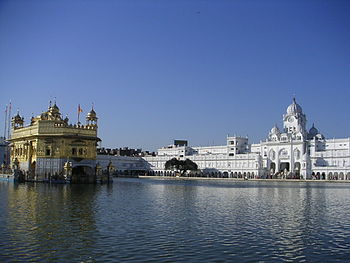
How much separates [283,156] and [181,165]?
29.6 m

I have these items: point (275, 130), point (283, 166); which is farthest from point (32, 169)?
point (275, 130)

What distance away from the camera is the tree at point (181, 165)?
12938 cm

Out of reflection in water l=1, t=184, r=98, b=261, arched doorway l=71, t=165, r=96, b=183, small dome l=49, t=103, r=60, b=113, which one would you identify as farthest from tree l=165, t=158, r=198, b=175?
reflection in water l=1, t=184, r=98, b=261

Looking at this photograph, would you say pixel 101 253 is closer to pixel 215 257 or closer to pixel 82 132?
pixel 215 257

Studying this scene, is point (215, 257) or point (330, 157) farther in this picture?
point (330, 157)

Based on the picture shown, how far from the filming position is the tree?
129375 mm

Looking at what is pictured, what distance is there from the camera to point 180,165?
13088cm

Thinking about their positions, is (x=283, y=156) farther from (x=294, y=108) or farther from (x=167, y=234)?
(x=167, y=234)

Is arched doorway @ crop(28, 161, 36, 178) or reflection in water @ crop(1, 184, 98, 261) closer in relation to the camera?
reflection in water @ crop(1, 184, 98, 261)

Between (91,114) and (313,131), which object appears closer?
(91,114)

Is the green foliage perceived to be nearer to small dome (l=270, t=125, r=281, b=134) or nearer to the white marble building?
the white marble building

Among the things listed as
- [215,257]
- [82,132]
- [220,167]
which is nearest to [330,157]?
[220,167]

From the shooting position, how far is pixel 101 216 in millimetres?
21812

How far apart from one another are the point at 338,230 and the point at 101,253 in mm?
10803
